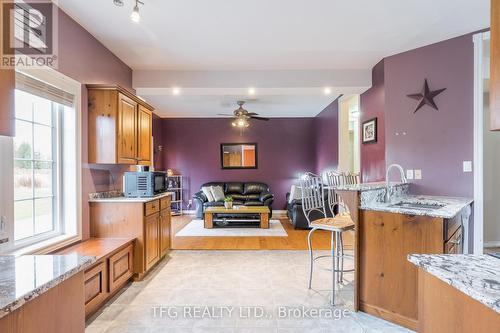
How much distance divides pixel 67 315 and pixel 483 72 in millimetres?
4064

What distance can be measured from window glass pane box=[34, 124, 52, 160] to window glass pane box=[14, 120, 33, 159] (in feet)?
0.24

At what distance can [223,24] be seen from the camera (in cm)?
280

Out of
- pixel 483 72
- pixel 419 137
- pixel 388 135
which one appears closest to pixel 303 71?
pixel 388 135

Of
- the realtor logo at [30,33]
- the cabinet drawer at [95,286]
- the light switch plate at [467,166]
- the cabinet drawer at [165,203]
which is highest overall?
the realtor logo at [30,33]

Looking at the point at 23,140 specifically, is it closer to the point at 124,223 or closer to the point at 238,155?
the point at 124,223

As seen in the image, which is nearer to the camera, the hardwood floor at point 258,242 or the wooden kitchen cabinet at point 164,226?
the wooden kitchen cabinet at point 164,226

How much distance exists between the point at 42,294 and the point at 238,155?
687 centimetres

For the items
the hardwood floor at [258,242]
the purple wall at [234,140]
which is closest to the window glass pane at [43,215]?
the hardwood floor at [258,242]

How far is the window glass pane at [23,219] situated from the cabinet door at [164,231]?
1.47m

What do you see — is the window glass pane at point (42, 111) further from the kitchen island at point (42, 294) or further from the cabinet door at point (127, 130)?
the kitchen island at point (42, 294)

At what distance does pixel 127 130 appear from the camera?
3.31m

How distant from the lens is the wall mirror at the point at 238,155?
7.74 meters

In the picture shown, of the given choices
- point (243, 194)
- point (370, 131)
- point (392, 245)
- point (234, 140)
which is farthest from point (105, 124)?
point (234, 140)

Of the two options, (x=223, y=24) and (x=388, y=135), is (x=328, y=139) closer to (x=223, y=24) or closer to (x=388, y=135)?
(x=388, y=135)
